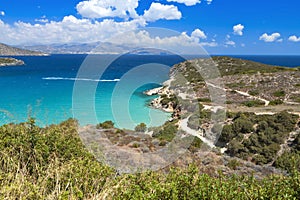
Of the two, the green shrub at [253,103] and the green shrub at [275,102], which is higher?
the green shrub at [275,102]

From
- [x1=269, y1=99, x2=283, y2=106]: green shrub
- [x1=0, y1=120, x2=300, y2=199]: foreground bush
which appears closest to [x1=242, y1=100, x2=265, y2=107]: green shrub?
[x1=269, y1=99, x2=283, y2=106]: green shrub

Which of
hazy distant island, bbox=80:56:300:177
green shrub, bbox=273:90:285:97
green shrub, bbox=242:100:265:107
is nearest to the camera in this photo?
hazy distant island, bbox=80:56:300:177

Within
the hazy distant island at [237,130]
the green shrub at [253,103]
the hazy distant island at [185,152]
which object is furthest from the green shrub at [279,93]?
the green shrub at [253,103]

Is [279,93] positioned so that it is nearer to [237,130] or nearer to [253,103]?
[253,103]

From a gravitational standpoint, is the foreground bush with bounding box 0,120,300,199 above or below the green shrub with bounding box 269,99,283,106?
above

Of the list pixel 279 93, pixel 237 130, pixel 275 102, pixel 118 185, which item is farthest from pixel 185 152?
pixel 279 93

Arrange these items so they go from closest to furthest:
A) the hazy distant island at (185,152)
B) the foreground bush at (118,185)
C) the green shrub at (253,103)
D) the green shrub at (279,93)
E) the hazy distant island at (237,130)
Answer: the foreground bush at (118,185), the hazy distant island at (185,152), the hazy distant island at (237,130), the green shrub at (253,103), the green shrub at (279,93)

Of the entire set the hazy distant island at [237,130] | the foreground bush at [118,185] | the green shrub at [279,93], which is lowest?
the hazy distant island at [237,130]

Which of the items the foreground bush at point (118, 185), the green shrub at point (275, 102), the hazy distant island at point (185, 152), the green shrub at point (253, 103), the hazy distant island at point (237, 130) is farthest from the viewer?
the green shrub at point (275, 102)

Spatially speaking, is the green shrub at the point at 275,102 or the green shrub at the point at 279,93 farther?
the green shrub at the point at 279,93

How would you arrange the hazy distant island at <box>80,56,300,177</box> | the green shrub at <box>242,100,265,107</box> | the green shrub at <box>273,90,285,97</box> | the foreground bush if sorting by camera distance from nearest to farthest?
the foreground bush, the hazy distant island at <box>80,56,300,177</box>, the green shrub at <box>242,100,265,107</box>, the green shrub at <box>273,90,285,97</box>

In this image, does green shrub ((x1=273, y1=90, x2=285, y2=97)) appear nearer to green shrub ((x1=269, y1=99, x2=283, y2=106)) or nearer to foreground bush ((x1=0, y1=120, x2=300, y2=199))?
green shrub ((x1=269, y1=99, x2=283, y2=106))

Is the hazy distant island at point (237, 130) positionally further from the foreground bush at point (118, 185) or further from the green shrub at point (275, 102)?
the foreground bush at point (118, 185)

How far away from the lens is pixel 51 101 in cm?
3541
